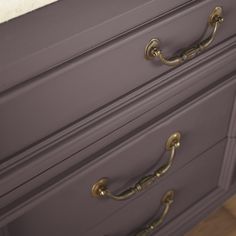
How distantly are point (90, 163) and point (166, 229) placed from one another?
42 centimetres

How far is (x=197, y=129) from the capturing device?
839 mm

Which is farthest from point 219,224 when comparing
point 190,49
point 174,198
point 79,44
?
point 79,44

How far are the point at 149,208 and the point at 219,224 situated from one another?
0.35m

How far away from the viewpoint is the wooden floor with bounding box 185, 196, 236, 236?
44.6 inches

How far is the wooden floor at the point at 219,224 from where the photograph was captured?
1.13 m

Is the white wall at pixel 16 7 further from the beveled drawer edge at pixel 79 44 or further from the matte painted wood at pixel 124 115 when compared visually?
the matte painted wood at pixel 124 115

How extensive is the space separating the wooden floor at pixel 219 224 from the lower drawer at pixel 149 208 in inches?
5.1

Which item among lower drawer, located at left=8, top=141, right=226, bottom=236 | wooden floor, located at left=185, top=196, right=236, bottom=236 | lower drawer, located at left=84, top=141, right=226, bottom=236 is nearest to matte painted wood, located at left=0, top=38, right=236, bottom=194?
lower drawer, located at left=8, top=141, right=226, bottom=236

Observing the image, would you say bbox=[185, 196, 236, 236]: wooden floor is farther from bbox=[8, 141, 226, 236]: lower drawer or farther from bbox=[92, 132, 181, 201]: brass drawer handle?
bbox=[92, 132, 181, 201]: brass drawer handle

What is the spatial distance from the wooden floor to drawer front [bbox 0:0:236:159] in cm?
61

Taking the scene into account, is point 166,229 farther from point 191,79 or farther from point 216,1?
point 216,1

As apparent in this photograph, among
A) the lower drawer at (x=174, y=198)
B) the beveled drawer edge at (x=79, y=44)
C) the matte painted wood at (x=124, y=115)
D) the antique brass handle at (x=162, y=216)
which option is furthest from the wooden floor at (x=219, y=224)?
the beveled drawer edge at (x=79, y=44)

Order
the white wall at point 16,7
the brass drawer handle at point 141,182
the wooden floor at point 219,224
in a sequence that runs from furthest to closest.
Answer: the wooden floor at point 219,224
the brass drawer handle at point 141,182
the white wall at point 16,7

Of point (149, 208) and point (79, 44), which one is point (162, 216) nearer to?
point (149, 208)
